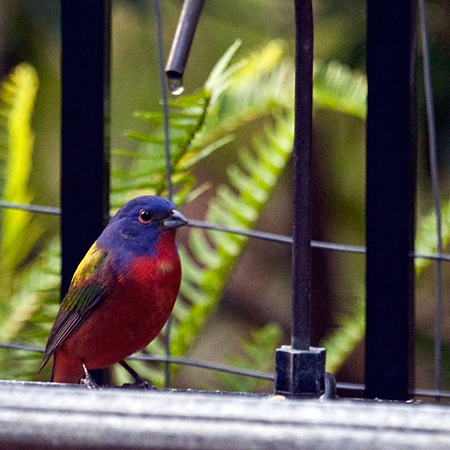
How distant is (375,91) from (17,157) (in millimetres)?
1968

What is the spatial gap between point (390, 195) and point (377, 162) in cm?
9

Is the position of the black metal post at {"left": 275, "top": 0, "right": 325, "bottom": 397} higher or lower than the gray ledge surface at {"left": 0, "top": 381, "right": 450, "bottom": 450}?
higher

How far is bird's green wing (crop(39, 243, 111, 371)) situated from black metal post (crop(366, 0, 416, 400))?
66cm

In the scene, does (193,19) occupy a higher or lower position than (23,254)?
Result: higher

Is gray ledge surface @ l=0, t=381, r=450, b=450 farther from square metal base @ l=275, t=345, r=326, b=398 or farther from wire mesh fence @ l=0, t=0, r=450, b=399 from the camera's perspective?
wire mesh fence @ l=0, t=0, r=450, b=399

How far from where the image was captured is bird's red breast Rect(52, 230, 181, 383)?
188cm

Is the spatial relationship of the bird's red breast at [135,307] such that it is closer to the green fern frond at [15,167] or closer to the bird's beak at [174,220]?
the bird's beak at [174,220]

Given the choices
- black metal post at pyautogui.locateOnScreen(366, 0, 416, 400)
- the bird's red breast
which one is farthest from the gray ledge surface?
black metal post at pyautogui.locateOnScreen(366, 0, 416, 400)

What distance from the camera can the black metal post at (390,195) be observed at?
192 centimetres

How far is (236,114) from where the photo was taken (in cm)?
345

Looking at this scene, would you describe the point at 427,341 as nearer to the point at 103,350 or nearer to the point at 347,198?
the point at 347,198

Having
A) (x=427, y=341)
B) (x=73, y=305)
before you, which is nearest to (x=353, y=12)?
(x=427, y=341)

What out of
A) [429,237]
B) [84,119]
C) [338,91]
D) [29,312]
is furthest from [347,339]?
[84,119]

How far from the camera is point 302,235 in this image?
126 cm
